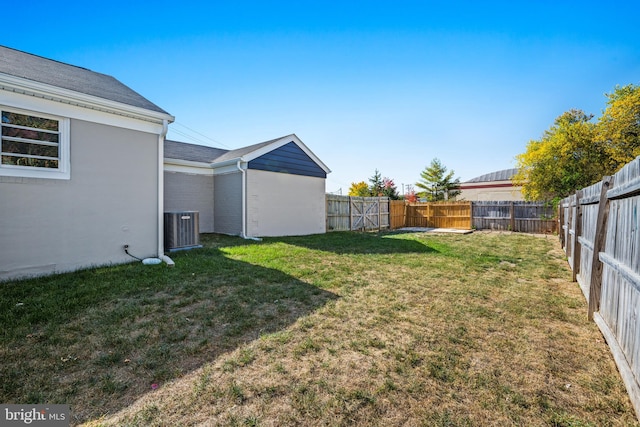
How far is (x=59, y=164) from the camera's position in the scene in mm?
5180

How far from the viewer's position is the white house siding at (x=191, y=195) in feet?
35.7

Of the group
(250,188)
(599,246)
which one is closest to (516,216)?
(599,246)

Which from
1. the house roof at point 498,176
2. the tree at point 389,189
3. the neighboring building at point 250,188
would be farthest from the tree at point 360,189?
the neighboring building at point 250,188

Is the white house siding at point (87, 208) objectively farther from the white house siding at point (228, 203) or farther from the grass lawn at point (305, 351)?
the white house siding at point (228, 203)

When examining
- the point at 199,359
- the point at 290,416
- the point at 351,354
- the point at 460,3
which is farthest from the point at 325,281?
the point at 460,3

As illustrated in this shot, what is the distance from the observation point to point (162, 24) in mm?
8102

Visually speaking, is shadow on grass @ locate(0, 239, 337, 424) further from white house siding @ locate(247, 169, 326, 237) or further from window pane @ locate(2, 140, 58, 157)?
white house siding @ locate(247, 169, 326, 237)

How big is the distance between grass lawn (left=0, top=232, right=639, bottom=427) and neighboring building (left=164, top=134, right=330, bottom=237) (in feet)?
19.9

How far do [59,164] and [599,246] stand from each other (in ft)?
28.4

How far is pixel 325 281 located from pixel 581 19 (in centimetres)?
963

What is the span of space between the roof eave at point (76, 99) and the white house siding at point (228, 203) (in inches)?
189

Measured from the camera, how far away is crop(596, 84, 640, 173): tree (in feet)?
42.8

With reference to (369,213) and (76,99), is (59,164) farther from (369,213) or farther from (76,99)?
(369,213)

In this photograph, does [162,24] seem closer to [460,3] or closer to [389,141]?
[460,3]
